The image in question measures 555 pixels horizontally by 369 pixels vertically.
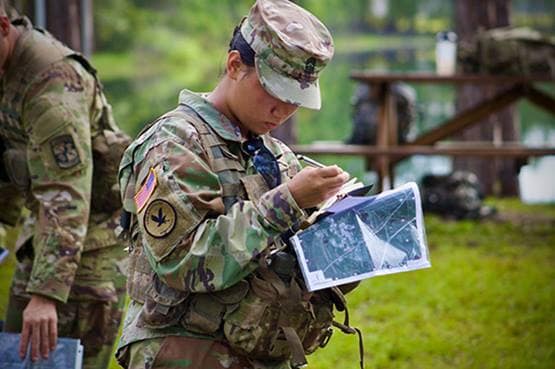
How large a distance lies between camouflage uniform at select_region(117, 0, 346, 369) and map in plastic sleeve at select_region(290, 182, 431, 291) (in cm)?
11

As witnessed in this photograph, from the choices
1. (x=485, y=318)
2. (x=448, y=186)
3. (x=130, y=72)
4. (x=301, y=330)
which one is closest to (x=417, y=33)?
(x=130, y=72)

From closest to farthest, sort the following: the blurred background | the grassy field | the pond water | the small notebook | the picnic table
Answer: the small notebook
the grassy field
the blurred background
the picnic table
the pond water

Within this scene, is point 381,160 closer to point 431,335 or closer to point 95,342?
point 431,335

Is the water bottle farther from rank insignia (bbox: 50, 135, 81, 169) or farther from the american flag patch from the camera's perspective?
the american flag patch

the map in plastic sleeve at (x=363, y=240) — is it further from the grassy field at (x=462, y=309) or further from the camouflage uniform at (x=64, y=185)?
the grassy field at (x=462, y=309)

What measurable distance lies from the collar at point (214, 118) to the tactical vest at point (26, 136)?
0.95 meters

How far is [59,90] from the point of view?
3.39 m

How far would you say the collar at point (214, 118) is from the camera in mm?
2590

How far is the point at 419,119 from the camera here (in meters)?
15.6

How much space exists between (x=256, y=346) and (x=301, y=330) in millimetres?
146

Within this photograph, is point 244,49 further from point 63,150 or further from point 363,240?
point 63,150

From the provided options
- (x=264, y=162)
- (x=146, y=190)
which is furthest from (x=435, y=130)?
(x=146, y=190)

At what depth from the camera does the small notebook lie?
10.7 ft

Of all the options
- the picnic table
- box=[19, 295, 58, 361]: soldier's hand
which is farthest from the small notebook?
the picnic table
